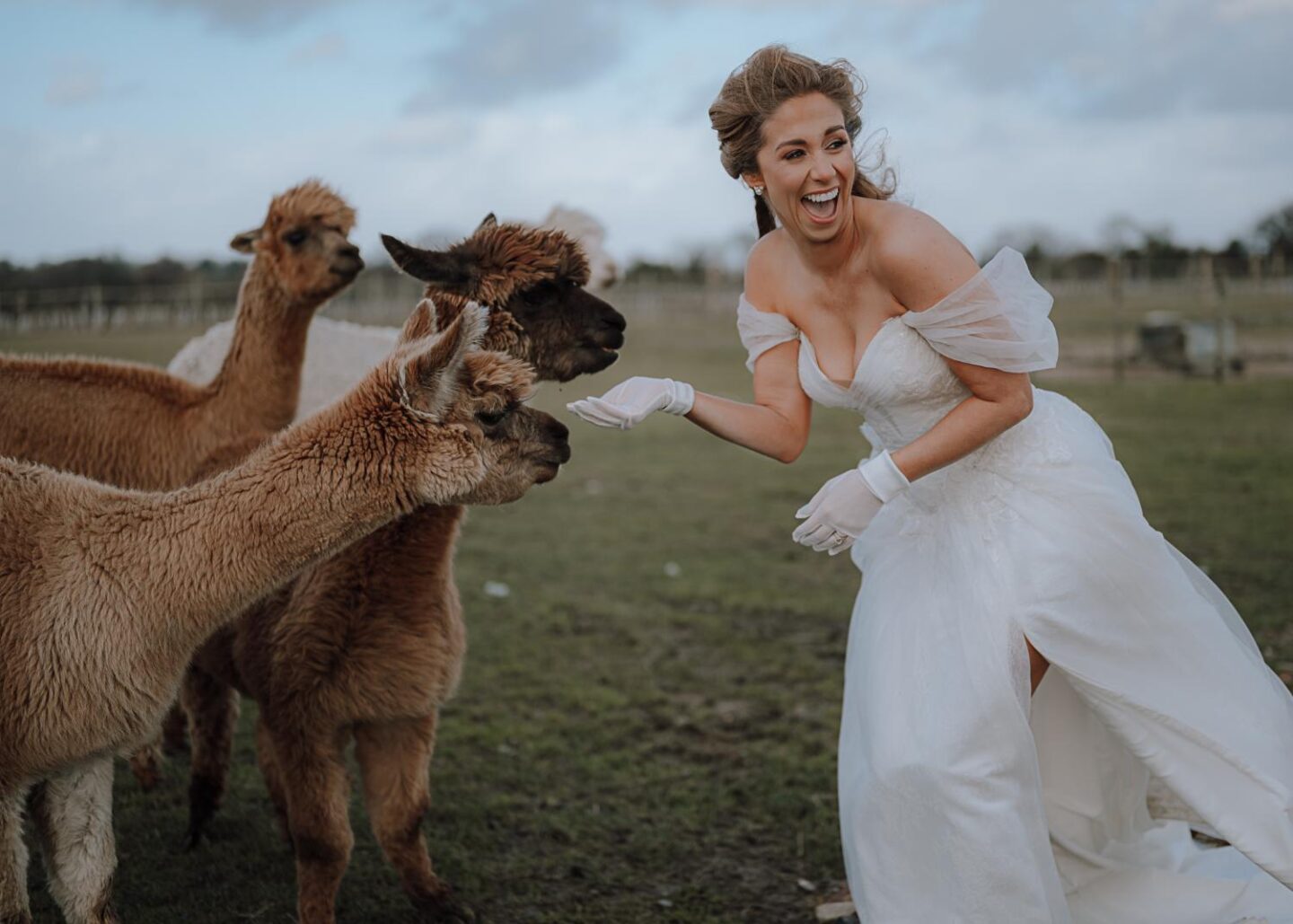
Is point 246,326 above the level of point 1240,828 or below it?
above

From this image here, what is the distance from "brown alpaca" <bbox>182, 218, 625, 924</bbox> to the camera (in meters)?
3.38

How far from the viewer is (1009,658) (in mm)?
2988

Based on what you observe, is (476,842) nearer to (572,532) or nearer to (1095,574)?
(1095,574)

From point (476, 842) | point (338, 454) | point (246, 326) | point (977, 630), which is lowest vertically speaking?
point (476, 842)

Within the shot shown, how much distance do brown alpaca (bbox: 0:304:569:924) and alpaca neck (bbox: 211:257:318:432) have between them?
211 centimetres

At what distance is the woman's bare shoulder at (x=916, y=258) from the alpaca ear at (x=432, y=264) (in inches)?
53.6

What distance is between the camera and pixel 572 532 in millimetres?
9391

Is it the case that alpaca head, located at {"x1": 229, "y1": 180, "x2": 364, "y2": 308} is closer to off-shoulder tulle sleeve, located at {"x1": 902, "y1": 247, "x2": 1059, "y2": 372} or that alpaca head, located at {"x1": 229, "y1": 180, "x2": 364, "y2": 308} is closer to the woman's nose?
the woman's nose

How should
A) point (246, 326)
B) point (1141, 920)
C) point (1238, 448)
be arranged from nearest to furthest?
point (1141, 920) < point (246, 326) < point (1238, 448)

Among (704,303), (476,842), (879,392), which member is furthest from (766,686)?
(704,303)

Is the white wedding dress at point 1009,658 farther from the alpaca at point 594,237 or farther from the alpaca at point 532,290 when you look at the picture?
the alpaca at point 594,237

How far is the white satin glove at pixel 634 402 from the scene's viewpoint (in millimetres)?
3027

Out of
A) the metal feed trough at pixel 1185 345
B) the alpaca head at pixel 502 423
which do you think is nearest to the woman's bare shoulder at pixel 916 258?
the alpaca head at pixel 502 423

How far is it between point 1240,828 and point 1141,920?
24.7 inches
